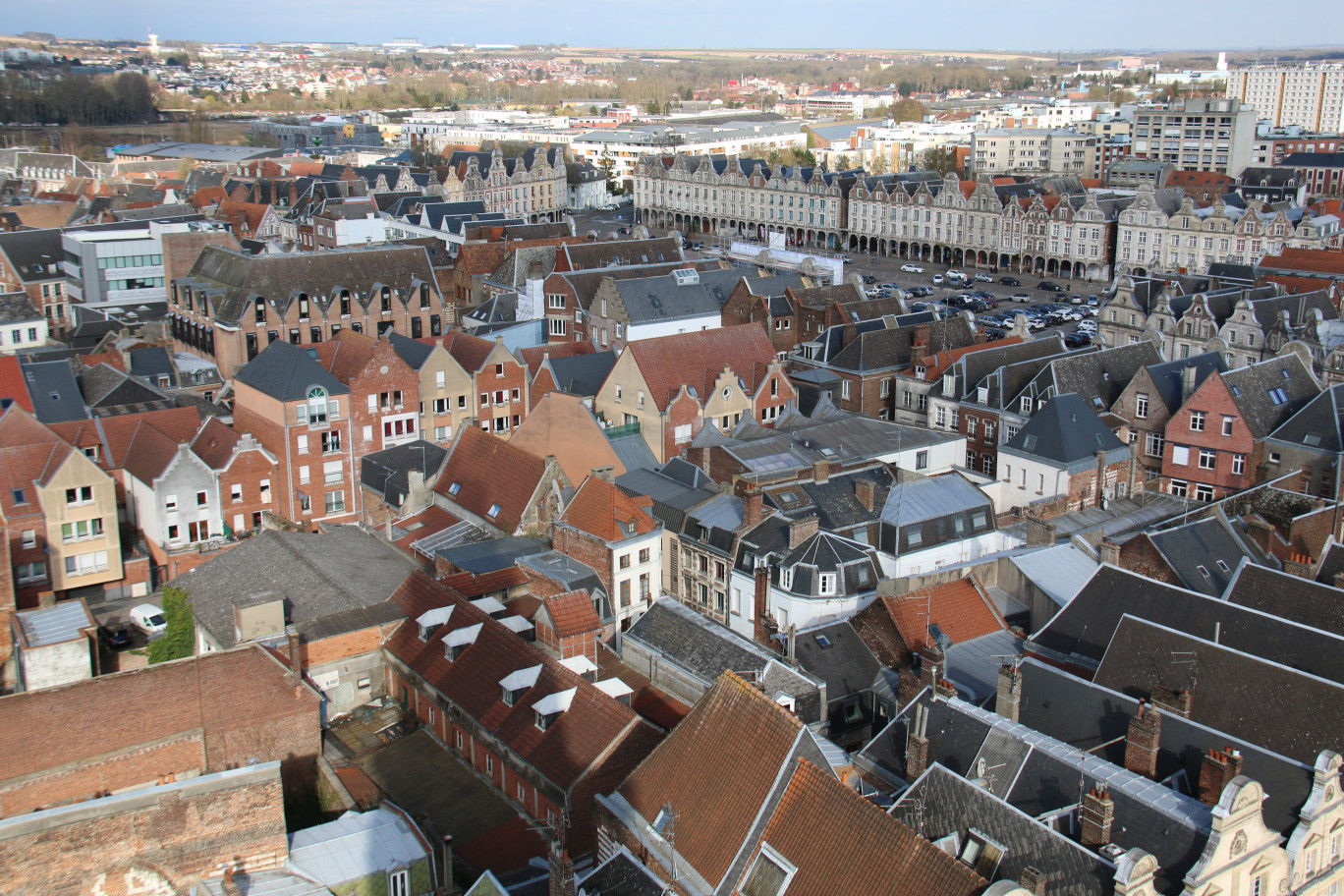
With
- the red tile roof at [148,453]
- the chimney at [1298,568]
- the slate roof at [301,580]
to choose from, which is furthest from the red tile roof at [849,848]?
the red tile roof at [148,453]

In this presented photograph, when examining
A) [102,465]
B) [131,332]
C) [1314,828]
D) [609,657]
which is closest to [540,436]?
[609,657]

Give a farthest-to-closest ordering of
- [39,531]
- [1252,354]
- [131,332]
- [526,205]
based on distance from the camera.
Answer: [526,205] → [131,332] → [1252,354] → [39,531]

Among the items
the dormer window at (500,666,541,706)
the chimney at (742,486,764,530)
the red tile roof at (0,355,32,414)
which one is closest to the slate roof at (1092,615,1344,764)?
the chimney at (742,486,764,530)

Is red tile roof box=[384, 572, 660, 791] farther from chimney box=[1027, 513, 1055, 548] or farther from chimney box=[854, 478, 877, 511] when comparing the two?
chimney box=[1027, 513, 1055, 548]

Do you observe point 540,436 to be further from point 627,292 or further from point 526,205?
point 526,205

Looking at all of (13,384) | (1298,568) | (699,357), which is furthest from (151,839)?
(13,384)

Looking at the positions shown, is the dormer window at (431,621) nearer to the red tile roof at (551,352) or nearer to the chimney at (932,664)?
the chimney at (932,664)

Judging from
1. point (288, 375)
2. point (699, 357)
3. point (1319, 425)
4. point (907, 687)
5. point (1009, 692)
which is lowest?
point (907, 687)

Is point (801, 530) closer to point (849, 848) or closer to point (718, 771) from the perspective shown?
point (718, 771)
